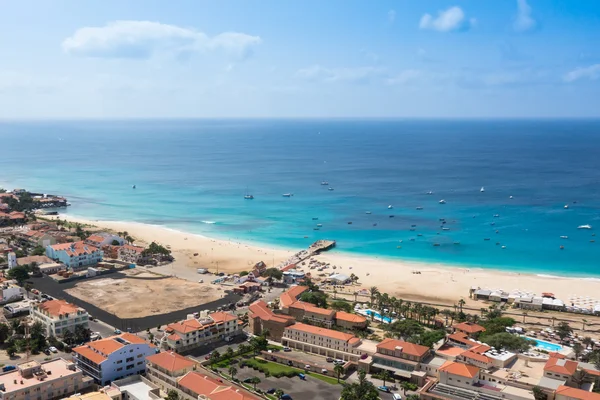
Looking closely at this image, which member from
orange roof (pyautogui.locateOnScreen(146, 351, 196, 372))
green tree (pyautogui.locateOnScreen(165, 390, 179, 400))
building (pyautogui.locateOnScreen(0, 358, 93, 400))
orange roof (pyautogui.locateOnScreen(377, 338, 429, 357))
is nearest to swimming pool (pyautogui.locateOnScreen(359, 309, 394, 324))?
orange roof (pyautogui.locateOnScreen(377, 338, 429, 357))

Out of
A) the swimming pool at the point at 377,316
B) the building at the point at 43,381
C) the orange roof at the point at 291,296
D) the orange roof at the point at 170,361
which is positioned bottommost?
the building at the point at 43,381

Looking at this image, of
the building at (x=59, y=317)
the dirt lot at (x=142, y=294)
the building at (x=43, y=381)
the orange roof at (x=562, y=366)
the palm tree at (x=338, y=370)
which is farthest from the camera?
the dirt lot at (x=142, y=294)

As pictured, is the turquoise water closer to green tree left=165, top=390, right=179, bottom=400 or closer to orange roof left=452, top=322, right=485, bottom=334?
orange roof left=452, top=322, right=485, bottom=334

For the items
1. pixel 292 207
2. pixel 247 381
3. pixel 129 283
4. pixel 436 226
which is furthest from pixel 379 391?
pixel 292 207

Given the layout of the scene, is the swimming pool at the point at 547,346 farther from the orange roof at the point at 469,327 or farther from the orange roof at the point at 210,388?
the orange roof at the point at 210,388

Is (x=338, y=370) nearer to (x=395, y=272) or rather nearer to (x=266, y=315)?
(x=266, y=315)

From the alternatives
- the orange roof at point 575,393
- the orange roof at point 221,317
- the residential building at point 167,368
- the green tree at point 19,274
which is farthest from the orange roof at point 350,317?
the green tree at point 19,274

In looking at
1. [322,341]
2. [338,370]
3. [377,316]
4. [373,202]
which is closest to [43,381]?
[338,370]
